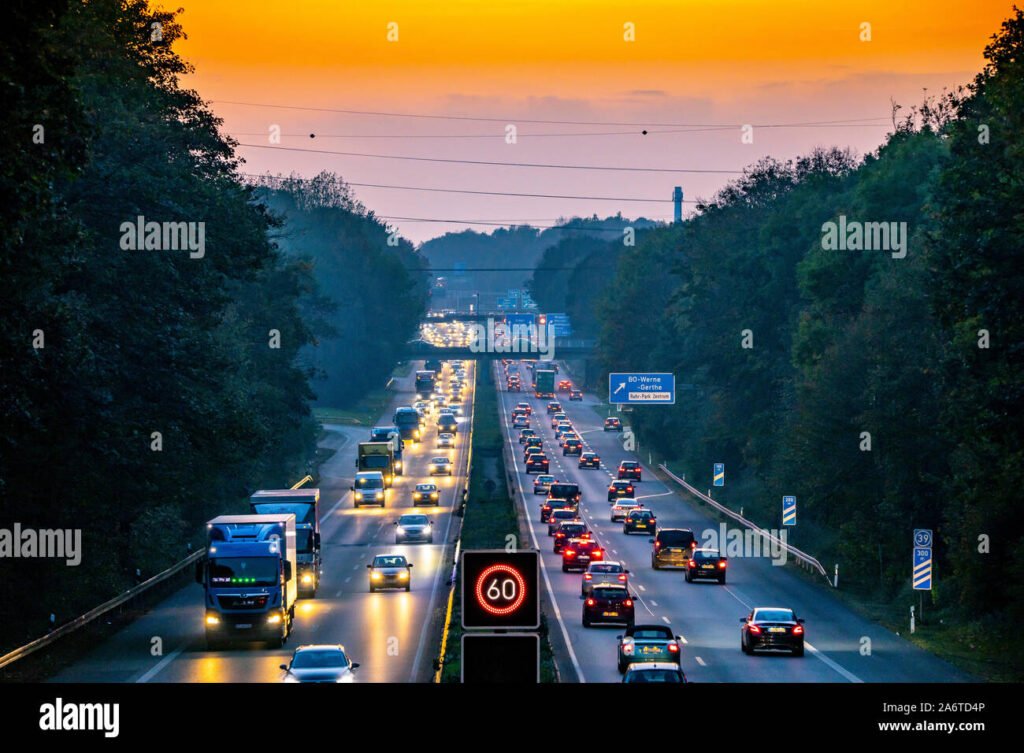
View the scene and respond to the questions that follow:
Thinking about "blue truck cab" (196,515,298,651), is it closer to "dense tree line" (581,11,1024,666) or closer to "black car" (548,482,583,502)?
"dense tree line" (581,11,1024,666)

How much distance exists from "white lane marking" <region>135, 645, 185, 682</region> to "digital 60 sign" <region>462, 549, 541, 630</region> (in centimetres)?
2186

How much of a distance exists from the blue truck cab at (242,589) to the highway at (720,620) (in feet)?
24.0

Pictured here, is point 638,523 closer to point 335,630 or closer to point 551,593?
point 551,593

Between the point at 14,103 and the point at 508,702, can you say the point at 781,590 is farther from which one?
the point at 508,702

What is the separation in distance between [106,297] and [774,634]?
20.4 meters

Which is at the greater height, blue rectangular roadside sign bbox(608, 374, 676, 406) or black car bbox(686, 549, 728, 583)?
blue rectangular roadside sign bbox(608, 374, 676, 406)

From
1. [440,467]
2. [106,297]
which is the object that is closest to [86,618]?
[106,297]

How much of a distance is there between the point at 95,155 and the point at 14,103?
2023cm

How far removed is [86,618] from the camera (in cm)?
4059

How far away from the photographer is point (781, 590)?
57.2m

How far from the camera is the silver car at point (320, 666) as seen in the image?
2689 cm

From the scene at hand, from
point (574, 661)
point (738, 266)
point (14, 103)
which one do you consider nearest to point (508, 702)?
point (14, 103)

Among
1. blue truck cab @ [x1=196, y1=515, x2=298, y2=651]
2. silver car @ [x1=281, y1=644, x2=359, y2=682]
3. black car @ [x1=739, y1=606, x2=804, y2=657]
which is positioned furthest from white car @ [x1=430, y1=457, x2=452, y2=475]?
silver car @ [x1=281, y1=644, x2=359, y2=682]

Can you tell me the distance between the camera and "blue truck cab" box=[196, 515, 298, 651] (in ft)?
127
